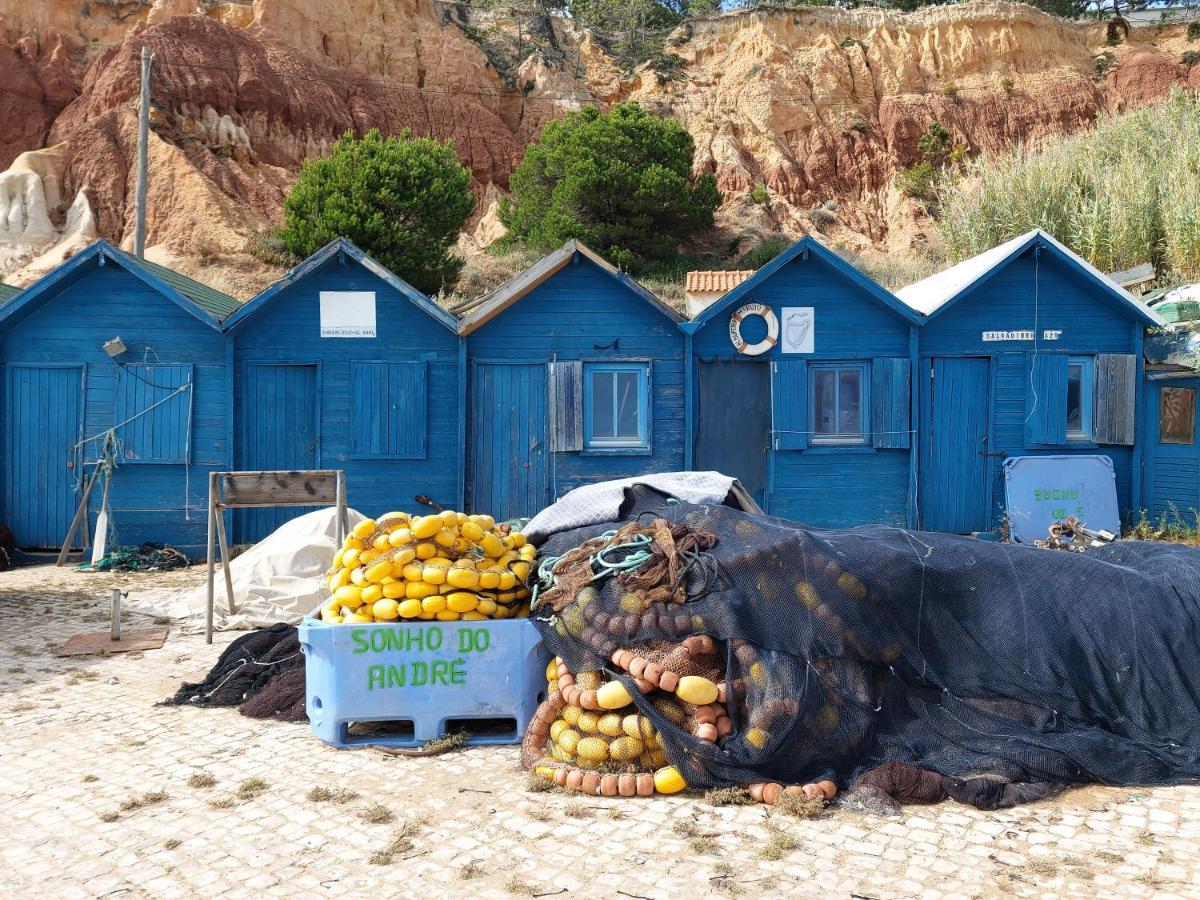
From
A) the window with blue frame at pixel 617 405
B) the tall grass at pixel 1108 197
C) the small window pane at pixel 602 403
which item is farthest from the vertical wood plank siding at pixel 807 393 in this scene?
the tall grass at pixel 1108 197

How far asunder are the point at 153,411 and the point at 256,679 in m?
7.01

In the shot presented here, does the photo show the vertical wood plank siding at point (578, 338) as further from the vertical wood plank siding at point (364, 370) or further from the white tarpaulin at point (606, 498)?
the white tarpaulin at point (606, 498)

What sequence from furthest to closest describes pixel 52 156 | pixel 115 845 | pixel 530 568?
Result: pixel 52 156, pixel 530 568, pixel 115 845

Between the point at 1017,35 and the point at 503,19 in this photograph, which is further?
the point at 503,19

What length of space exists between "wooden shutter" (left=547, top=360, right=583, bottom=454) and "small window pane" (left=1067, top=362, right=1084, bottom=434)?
660cm

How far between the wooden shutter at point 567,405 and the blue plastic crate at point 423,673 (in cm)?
699

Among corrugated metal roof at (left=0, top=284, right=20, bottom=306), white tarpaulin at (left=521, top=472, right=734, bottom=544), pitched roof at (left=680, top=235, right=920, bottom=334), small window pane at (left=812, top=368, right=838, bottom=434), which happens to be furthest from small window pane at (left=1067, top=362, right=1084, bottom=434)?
corrugated metal roof at (left=0, top=284, right=20, bottom=306)

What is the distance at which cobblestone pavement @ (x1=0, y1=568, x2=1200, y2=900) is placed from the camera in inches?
148

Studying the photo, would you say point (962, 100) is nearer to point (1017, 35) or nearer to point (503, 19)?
point (1017, 35)

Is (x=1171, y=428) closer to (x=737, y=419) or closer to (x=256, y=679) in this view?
(x=737, y=419)

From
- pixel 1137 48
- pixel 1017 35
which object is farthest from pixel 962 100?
pixel 1137 48

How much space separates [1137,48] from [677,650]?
167 feet

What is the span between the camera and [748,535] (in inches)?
203

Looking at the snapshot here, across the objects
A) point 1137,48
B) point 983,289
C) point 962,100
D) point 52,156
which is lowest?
point 983,289
